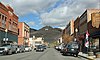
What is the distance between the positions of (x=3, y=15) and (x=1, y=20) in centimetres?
306

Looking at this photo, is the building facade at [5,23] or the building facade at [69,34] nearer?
the building facade at [5,23]

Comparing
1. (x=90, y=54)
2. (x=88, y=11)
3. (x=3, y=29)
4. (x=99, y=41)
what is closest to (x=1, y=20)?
(x=3, y=29)

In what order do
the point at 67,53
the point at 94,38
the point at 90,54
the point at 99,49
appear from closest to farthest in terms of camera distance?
the point at 90,54
the point at 67,53
the point at 99,49
the point at 94,38

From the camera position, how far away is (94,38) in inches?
1982

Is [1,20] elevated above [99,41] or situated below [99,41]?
above

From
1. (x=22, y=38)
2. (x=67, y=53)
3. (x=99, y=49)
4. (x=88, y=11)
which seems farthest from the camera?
(x=22, y=38)

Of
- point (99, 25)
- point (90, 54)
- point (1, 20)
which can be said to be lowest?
point (90, 54)

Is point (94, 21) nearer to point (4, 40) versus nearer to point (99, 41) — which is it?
point (99, 41)

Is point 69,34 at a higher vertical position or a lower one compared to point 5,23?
lower

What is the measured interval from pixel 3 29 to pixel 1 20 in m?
2.93

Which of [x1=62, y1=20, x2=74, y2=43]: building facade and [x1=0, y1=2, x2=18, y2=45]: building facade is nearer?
[x1=0, y1=2, x2=18, y2=45]: building facade

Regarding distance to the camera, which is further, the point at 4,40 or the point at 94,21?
the point at 4,40

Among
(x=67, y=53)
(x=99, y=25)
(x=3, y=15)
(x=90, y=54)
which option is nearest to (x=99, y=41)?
(x=99, y=25)

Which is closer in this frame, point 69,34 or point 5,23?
point 5,23
